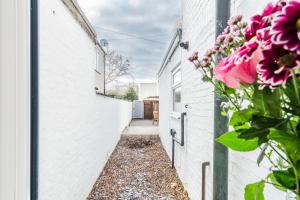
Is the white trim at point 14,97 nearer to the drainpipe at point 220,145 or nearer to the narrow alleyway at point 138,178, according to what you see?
the drainpipe at point 220,145

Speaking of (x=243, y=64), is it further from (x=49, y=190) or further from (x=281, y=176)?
(x=49, y=190)

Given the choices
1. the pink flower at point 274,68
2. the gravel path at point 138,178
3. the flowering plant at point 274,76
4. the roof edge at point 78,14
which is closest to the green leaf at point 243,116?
the flowering plant at point 274,76

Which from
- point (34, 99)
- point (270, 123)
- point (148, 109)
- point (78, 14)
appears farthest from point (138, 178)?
point (148, 109)

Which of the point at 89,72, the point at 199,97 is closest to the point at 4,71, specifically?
the point at 199,97

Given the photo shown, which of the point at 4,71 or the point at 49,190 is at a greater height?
the point at 4,71

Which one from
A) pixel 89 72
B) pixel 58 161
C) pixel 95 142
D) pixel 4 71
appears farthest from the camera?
pixel 95 142

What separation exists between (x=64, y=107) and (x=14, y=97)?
1431 mm

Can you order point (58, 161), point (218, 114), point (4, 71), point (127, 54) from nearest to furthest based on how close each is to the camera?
1. point (4, 71)
2. point (218, 114)
3. point (58, 161)
4. point (127, 54)

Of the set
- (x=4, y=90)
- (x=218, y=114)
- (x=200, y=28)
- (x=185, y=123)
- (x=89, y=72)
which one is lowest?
(x=185, y=123)

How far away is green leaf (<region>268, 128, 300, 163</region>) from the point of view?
51 cm

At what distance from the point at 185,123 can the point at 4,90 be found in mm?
3305

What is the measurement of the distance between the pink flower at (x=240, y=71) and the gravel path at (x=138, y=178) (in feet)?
11.6

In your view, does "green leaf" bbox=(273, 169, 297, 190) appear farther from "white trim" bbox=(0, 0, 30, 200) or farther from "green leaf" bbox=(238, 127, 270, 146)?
"white trim" bbox=(0, 0, 30, 200)

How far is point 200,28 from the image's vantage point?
297 cm
